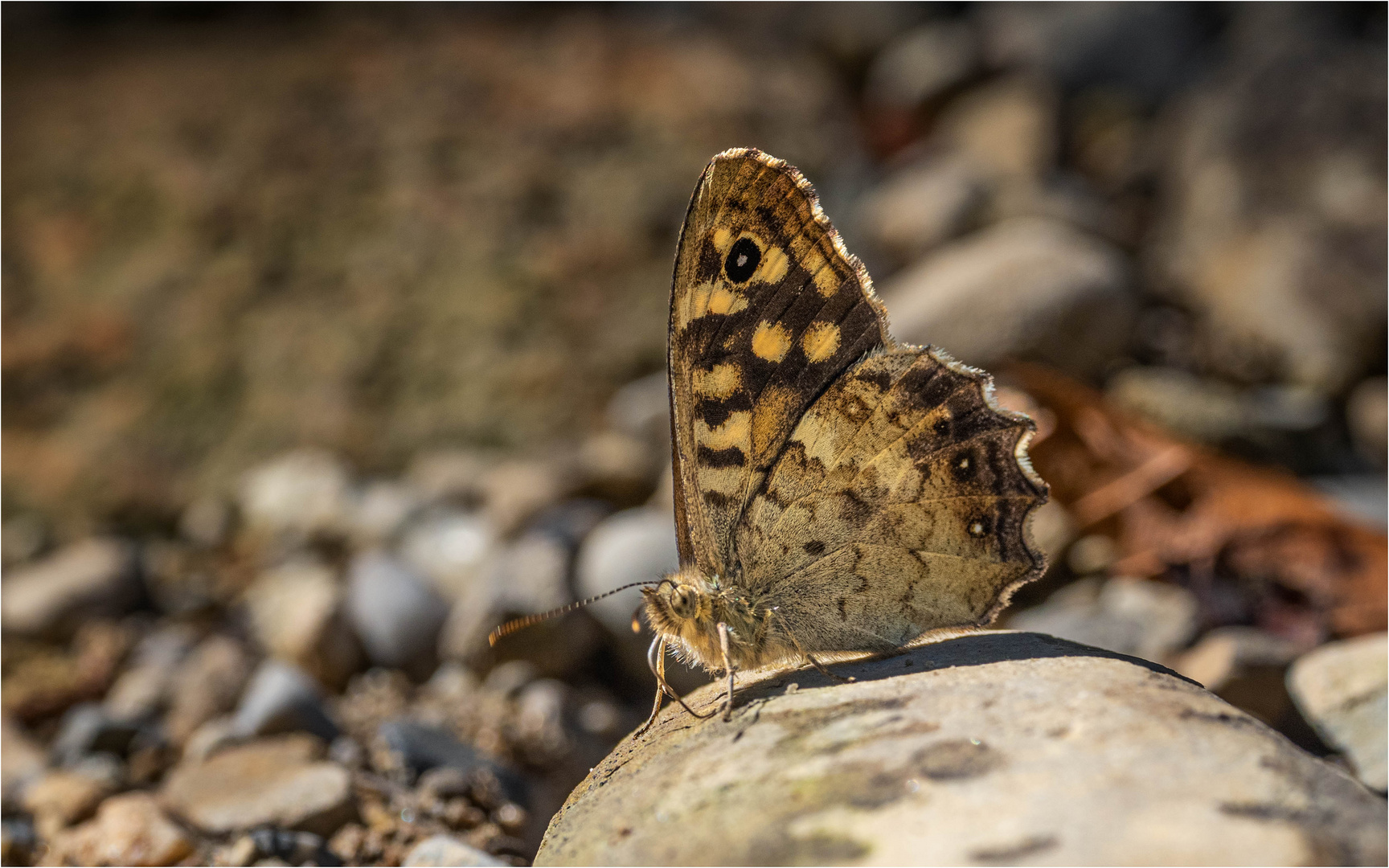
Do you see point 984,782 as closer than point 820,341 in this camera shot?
Yes

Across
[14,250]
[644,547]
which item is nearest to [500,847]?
[644,547]

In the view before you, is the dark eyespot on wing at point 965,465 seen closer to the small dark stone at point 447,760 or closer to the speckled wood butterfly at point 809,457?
the speckled wood butterfly at point 809,457

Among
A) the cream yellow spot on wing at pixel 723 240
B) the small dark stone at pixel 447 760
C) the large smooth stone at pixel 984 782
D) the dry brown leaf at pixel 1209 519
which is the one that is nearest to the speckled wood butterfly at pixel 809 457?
the cream yellow spot on wing at pixel 723 240

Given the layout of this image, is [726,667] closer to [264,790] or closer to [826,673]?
[826,673]

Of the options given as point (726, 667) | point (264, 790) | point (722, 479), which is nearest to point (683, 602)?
point (726, 667)

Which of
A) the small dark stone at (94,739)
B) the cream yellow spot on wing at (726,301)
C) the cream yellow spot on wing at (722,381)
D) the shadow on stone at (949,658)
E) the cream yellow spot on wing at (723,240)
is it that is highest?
the cream yellow spot on wing at (723,240)

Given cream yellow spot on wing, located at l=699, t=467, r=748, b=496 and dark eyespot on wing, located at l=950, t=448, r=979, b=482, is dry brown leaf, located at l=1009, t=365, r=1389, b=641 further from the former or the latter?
cream yellow spot on wing, located at l=699, t=467, r=748, b=496
